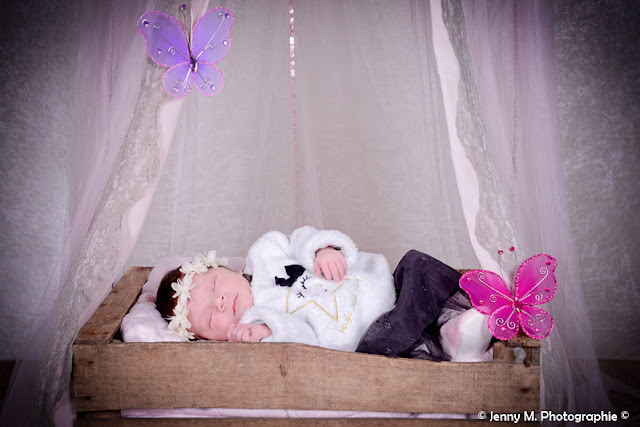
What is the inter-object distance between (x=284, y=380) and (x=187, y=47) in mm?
1051

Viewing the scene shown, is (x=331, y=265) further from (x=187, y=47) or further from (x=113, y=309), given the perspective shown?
(x=187, y=47)

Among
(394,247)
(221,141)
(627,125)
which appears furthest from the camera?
(394,247)

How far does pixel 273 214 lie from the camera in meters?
2.25

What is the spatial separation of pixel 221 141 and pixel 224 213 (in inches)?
13.1

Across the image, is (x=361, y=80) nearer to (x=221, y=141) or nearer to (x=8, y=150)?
(x=221, y=141)

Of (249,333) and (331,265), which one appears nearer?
(249,333)

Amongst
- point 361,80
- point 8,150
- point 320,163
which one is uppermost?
point 361,80

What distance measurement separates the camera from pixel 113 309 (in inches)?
61.1

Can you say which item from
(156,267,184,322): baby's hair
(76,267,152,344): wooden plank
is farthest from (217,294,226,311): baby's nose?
(76,267,152,344): wooden plank

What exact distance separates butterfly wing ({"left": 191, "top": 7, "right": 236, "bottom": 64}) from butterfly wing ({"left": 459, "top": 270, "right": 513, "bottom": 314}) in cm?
111

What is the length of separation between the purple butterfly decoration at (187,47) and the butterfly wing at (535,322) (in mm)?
1172

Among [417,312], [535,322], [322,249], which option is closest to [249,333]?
[322,249]

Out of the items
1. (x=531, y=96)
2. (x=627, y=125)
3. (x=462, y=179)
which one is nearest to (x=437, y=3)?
(x=531, y=96)

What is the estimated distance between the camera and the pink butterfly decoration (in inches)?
50.3
